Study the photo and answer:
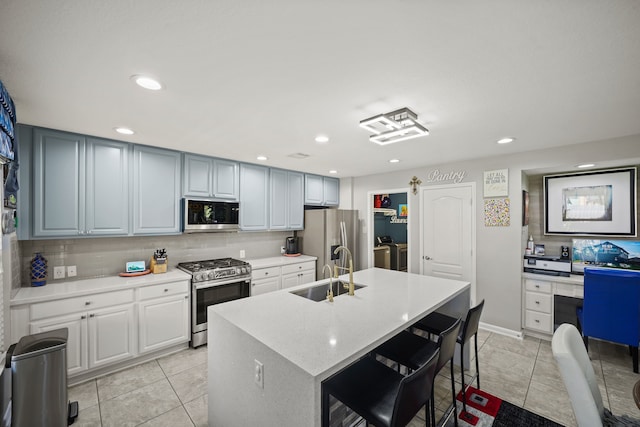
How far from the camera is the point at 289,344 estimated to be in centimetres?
137

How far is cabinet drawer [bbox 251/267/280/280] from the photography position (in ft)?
12.2

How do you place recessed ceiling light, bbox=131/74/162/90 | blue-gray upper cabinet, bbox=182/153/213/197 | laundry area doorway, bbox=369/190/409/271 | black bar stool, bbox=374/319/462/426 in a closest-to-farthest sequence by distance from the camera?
recessed ceiling light, bbox=131/74/162/90 < black bar stool, bbox=374/319/462/426 < blue-gray upper cabinet, bbox=182/153/213/197 < laundry area doorway, bbox=369/190/409/271

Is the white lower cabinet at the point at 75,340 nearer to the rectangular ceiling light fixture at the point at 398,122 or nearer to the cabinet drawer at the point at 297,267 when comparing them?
the cabinet drawer at the point at 297,267

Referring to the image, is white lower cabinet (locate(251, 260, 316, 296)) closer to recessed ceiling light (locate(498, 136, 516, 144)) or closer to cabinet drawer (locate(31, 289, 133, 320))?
cabinet drawer (locate(31, 289, 133, 320))

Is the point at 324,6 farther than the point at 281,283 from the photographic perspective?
No

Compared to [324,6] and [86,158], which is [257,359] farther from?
[86,158]

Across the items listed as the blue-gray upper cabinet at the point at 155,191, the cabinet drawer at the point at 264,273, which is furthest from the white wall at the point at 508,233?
the blue-gray upper cabinet at the point at 155,191

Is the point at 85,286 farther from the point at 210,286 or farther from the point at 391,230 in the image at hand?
the point at 391,230

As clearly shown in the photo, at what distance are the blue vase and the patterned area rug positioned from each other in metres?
3.75

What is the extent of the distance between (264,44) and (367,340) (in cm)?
156

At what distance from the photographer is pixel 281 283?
159 inches

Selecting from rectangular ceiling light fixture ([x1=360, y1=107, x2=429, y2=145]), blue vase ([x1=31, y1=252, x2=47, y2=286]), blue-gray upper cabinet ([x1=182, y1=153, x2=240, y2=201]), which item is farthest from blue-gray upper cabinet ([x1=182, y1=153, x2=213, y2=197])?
rectangular ceiling light fixture ([x1=360, y1=107, x2=429, y2=145])

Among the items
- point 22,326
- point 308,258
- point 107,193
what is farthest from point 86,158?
point 308,258

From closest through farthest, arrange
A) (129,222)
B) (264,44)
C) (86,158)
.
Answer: (264,44) < (86,158) < (129,222)
